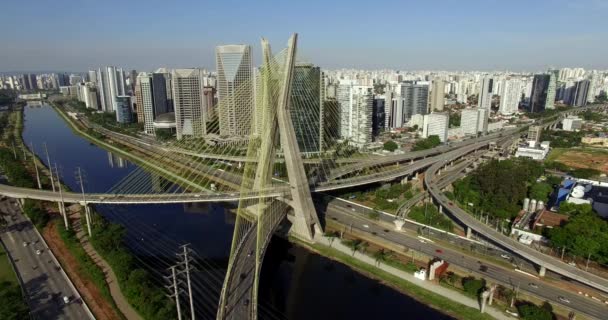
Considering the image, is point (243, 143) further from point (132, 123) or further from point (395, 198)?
point (132, 123)

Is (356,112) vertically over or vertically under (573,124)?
over

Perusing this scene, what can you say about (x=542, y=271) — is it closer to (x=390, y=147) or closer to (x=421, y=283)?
(x=421, y=283)

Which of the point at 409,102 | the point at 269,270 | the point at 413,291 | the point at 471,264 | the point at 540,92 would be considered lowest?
the point at 269,270

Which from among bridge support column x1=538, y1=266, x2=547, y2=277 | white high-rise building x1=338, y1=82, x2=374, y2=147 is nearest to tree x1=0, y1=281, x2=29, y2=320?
bridge support column x1=538, y1=266, x2=547, y2=277

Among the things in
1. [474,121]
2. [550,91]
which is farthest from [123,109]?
[550,91]

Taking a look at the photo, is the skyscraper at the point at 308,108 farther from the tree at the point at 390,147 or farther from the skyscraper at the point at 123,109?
the skyscraper at the point at 123,109

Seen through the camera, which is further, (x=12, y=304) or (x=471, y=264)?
(x=471, y=264)

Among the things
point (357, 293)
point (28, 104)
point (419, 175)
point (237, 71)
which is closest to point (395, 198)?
point (419, 175)
